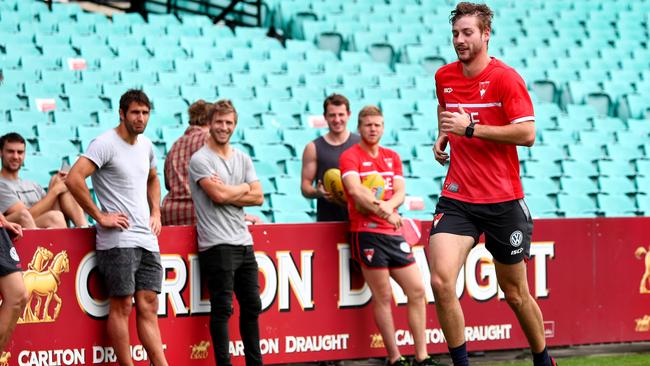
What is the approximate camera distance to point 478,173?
19.0ft

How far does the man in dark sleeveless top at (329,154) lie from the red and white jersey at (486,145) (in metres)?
2.11

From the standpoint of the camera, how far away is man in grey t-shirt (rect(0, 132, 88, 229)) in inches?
288

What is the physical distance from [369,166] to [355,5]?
408 inches

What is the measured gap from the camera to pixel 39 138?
414 inches

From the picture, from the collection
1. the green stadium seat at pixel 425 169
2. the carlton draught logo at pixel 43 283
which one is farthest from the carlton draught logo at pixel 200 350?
the green stadium seat at pixel 425 169

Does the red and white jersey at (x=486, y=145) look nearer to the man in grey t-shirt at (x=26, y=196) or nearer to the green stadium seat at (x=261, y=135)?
the man in grey t-shirt at (x=26, y=196)

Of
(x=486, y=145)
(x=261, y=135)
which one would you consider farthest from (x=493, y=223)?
(x=261, y=135)

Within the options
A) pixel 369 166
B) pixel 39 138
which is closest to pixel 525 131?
pixel 369 166

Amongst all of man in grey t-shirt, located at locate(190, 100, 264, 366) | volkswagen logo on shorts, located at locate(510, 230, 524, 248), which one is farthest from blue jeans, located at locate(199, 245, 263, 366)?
volkswagen logo on shorts, located at locate(510, 230, 524, 248)

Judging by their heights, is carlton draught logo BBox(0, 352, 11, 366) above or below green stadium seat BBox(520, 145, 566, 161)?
below

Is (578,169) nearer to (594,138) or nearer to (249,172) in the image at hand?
(594,138)

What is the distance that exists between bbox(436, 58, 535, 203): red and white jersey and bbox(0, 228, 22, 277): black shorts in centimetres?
253

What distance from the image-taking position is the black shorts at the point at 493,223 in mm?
5762

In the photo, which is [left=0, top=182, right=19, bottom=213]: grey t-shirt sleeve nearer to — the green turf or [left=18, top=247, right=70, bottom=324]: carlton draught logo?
[left=18, top=247, right=70, bottom=324]: carlton draught logo
